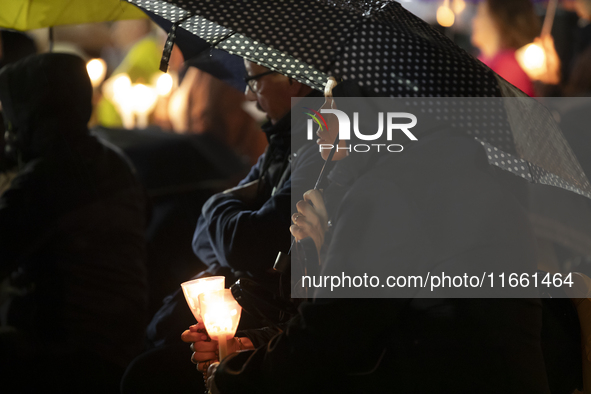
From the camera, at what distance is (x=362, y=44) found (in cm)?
129

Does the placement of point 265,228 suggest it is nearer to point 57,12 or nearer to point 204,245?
point 204,245

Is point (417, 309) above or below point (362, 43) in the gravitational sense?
below

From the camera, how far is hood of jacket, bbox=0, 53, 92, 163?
2.35 m

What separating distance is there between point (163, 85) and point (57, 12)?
4038 mm

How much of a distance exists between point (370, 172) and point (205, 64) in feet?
5.30

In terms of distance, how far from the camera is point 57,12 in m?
2.48

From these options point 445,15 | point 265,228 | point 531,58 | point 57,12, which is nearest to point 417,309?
point 265,228

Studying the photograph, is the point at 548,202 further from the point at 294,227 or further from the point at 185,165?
the point at 185,165

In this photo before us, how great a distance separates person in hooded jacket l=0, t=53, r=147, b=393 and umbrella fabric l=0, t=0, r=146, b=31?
173 mm

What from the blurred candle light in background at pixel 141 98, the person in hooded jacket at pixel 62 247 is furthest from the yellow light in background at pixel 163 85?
the person in hooded jacket at pixel 62 247

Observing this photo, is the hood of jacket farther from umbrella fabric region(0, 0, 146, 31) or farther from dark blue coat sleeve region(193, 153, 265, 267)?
dark blue coat sleeve region(193, 153, 265, 267)

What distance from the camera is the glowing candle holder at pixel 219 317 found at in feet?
4.80

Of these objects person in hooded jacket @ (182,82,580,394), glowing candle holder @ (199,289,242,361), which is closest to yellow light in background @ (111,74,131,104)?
glowing candle holder @ (199,289,242,361)

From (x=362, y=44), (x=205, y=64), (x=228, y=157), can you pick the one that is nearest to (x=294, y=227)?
(x=362, y=44)
